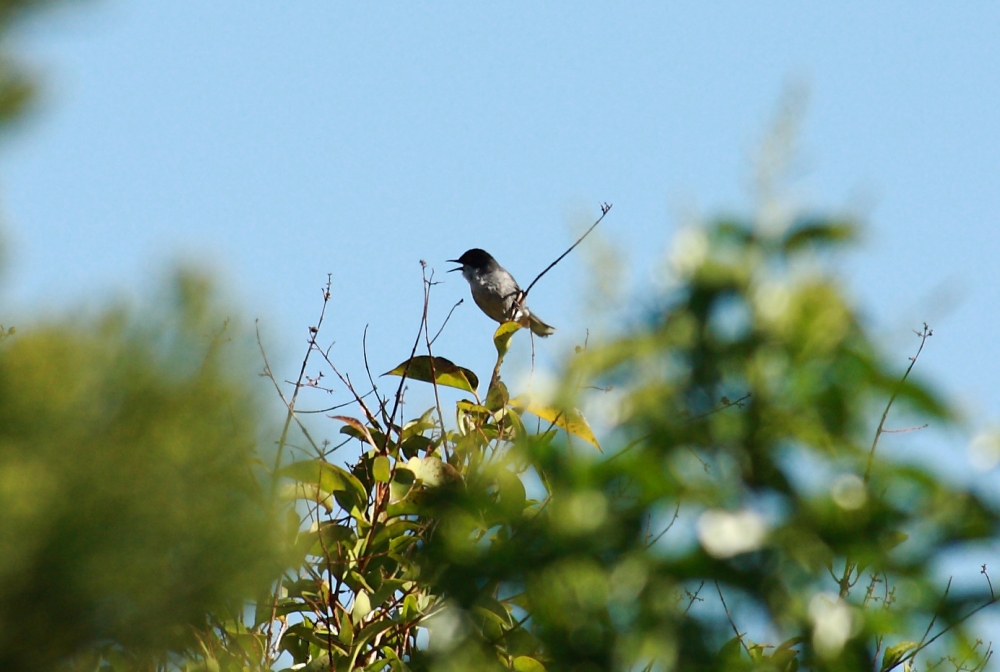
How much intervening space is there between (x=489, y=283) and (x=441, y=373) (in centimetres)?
721

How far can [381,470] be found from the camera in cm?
296

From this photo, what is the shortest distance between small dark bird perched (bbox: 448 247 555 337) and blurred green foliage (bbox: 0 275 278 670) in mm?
8405

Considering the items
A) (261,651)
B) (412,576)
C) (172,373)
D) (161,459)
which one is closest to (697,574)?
(161,459)

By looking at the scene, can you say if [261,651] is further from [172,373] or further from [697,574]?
[697,574]

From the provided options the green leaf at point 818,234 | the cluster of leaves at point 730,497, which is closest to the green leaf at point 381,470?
the cluster of leaves at point 730,497

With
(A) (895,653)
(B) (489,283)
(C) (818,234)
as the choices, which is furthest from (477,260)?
(C) (818,234)

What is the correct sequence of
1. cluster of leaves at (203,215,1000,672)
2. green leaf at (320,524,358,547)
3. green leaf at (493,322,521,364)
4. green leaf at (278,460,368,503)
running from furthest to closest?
green leaf at (493,322,521,364) → green leaf at (320,524,358,547) → green leaf at (278,460,368,503) → cluster of leaves at (203,215,1000,672)

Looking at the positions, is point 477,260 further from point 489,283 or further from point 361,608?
point 361,608

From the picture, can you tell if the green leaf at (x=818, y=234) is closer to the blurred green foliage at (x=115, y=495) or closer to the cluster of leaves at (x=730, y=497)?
the cluster of leaves at (x=730, y=497)

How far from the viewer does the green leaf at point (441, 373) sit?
3383 millimetres

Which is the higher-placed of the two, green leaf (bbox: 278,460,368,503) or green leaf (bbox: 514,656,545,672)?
A: green leaf (bbox: 278,460,368,503)

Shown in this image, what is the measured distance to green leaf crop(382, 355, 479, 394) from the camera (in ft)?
11.1

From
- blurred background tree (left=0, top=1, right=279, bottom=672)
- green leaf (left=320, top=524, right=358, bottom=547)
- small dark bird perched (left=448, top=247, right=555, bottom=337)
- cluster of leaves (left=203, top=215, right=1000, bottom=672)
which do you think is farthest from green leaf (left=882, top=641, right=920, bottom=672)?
small dark bird perched (left=448, top=247, right=555, bottom=337)

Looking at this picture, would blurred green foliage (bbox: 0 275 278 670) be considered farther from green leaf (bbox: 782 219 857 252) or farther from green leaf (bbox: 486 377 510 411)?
green leaf (bbox: 486 377 510 411)
